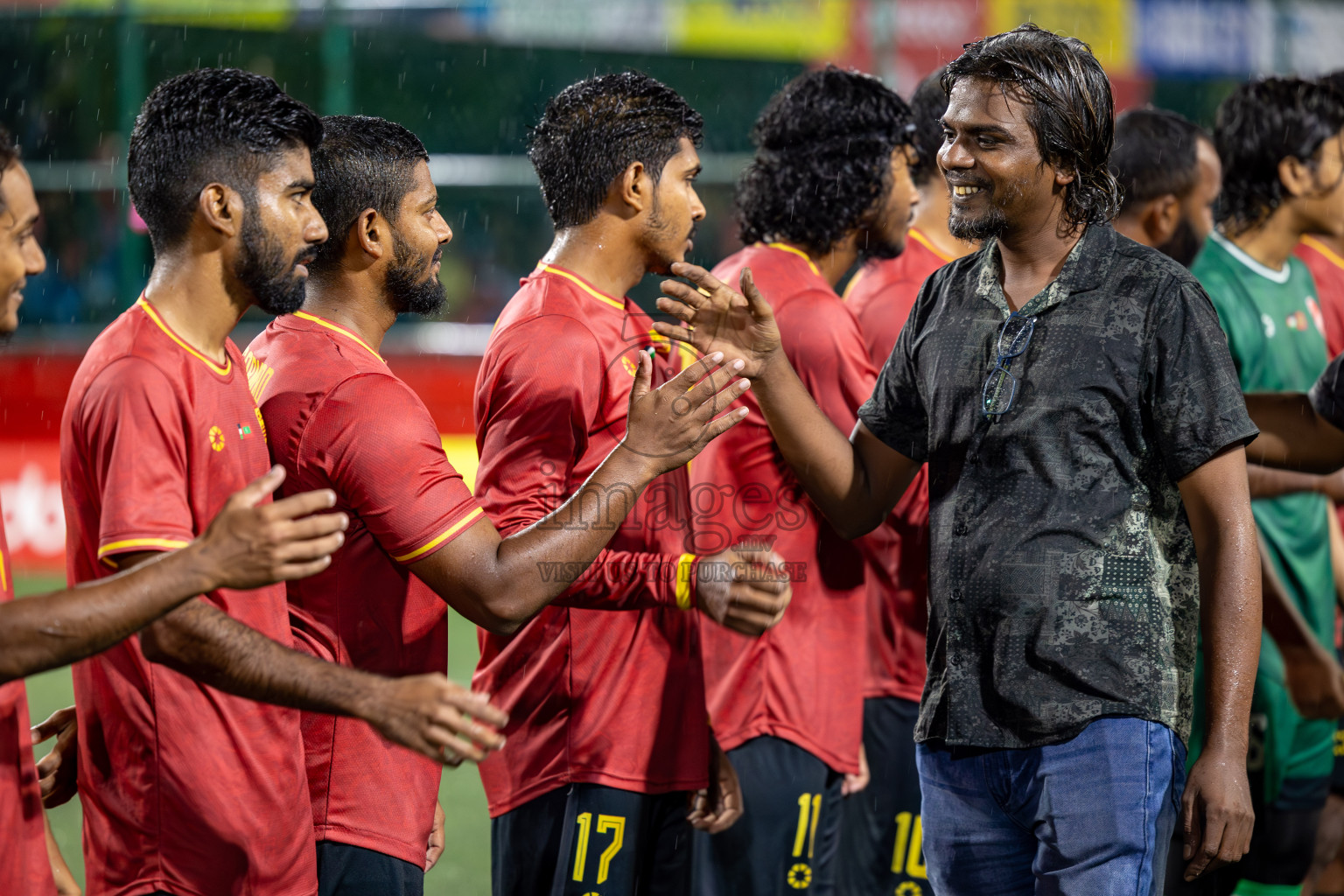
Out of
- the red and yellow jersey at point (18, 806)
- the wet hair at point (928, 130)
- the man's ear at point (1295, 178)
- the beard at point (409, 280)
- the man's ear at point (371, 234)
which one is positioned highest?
the wet hair at point (928, 130)

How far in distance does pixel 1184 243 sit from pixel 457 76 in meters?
13.0

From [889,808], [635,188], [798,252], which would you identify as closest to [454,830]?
[889,808]

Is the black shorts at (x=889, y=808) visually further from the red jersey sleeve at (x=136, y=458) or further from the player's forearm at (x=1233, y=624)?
the red jersey sleeve at (x=136, y=458)

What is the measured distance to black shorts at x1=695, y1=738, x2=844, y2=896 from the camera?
3.43 metres

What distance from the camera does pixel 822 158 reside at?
4074 mm

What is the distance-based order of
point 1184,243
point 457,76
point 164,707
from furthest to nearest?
1. point 457,76
2. point 1184,243
3. point 164,707

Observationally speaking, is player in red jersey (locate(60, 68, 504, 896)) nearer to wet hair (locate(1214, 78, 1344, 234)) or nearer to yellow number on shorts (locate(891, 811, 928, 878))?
yellow number on shorts (locate(891, 811, 928, 878))

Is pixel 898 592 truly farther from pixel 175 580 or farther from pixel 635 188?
pixel 175 580

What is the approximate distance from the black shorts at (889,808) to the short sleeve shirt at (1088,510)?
1.32 metres

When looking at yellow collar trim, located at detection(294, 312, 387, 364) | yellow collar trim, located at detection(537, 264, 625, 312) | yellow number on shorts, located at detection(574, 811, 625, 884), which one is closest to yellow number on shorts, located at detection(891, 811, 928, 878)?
yellow number on shorts, located at detection(574, 811, 625, 884)

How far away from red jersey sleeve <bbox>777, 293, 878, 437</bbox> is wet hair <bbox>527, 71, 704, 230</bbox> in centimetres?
56

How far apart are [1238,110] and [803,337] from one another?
2.04 metres

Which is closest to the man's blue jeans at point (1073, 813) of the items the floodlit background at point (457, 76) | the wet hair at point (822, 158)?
the wet hair at point (822, 158)

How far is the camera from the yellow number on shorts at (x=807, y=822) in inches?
136
